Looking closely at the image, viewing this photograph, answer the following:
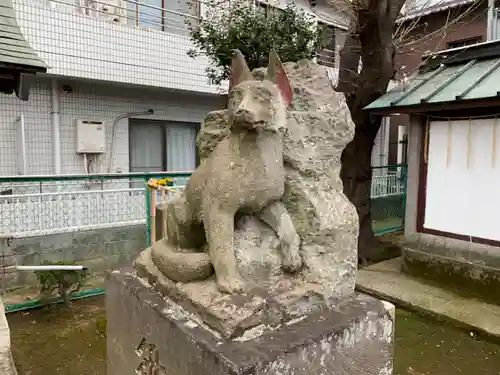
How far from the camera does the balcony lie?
639cm

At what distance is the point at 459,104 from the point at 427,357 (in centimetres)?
287

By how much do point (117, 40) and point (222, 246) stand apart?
20.5ft

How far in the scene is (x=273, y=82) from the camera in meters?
1.92

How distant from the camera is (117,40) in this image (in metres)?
7.10

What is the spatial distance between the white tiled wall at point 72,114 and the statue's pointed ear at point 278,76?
6128mm

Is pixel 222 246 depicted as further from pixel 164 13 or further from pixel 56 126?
pixel 164 13

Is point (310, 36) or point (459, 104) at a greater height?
point (310, 36)

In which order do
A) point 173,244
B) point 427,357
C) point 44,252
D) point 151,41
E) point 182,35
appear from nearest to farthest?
1. point 173,244
2. point 427,357
3. point 44,252
4. point 151,41
5. point 182,35

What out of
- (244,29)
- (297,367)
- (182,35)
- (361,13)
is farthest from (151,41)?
(297,367)

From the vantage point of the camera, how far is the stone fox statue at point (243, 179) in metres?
1.79

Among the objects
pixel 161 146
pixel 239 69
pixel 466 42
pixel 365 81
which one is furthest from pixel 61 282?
pixel 466 42

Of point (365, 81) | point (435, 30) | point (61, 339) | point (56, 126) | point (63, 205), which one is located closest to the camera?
point (61, 339)

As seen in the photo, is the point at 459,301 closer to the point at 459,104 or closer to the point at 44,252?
the point at 459,104

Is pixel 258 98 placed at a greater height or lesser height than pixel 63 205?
greater
